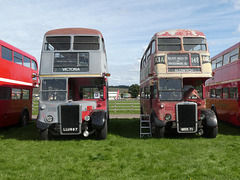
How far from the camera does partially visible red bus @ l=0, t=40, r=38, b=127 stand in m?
11.5

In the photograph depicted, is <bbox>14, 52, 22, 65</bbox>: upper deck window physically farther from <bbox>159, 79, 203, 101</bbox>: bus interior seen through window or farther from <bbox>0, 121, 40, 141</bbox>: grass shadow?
<bbox>159, 79, 203, 101</bbox>: bus interior seen through window

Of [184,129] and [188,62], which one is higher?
[188,62]

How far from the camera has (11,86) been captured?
12.3 m

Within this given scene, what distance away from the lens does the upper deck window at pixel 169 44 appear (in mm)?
9648

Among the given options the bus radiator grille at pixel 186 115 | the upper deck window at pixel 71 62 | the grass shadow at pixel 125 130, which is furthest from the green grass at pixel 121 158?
the upper deck window at pixel 71 62

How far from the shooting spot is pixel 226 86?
42.1 ft

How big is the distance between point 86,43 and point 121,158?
514cm

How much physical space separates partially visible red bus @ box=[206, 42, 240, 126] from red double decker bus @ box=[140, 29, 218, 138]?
4.48ft

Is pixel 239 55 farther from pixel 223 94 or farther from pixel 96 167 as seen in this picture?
pixel 96 167

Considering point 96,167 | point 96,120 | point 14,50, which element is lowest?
point 96,167

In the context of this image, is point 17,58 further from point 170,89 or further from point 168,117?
point 168,117

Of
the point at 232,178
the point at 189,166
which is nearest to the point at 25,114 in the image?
the point at 189,166

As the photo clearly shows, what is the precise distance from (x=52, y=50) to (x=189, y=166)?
671cm

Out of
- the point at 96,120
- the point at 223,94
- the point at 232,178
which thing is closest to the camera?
the point at 232,178
